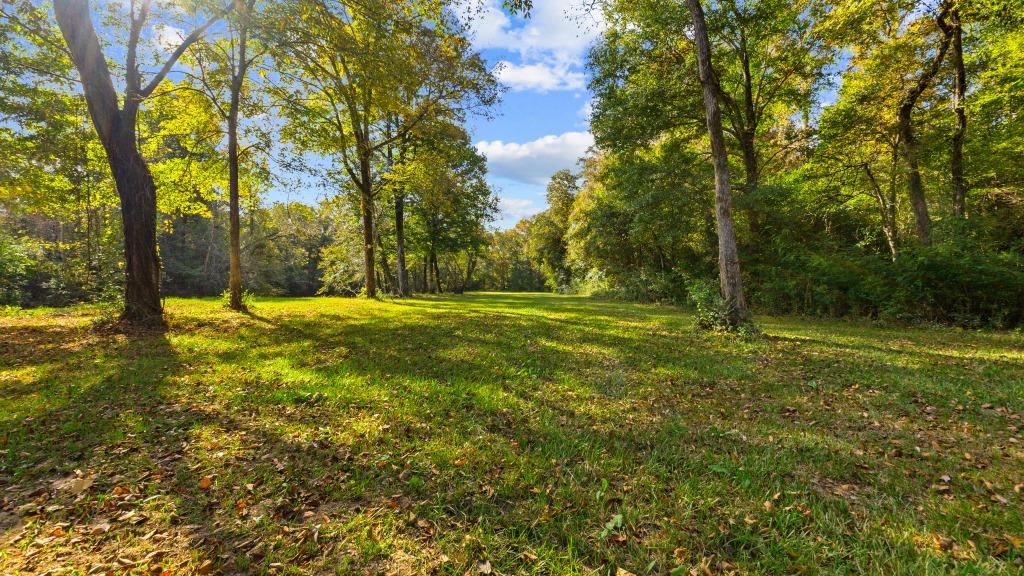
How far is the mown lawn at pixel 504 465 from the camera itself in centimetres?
227

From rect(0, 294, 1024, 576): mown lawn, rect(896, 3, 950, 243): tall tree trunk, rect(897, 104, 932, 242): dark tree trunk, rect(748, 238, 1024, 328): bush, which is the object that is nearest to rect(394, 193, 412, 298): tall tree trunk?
rect(0, 294, 1024, 576): mown lawn

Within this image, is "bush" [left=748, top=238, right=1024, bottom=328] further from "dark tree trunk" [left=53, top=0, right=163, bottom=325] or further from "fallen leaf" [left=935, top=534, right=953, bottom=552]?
"dark tree trunk" [left=53, top=0, right=163, bottom=325]

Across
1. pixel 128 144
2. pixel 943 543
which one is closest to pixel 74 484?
pixel 943 543

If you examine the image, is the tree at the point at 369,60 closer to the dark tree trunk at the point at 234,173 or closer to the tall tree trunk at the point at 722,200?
the dark tree trunk at the point at 234,173

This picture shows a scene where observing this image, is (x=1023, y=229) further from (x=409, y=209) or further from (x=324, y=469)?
(x=409, y=209)

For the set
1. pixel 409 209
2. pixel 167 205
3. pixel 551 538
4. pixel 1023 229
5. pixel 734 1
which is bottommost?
pixel 551 538

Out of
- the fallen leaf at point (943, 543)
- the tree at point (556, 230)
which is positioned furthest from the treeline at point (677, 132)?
the tree at point (556, 230)

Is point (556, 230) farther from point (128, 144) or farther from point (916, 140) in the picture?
point (128, 144)

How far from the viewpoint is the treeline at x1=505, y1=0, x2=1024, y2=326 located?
1038 centimetres

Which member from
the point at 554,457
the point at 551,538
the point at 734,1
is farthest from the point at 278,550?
the point at 734,1

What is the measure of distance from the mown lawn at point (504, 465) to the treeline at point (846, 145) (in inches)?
222

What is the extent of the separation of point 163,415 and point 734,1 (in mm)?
18559

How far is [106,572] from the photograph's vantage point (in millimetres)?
2057

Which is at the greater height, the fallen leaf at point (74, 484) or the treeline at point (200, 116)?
the treeline at point (200, 116)
